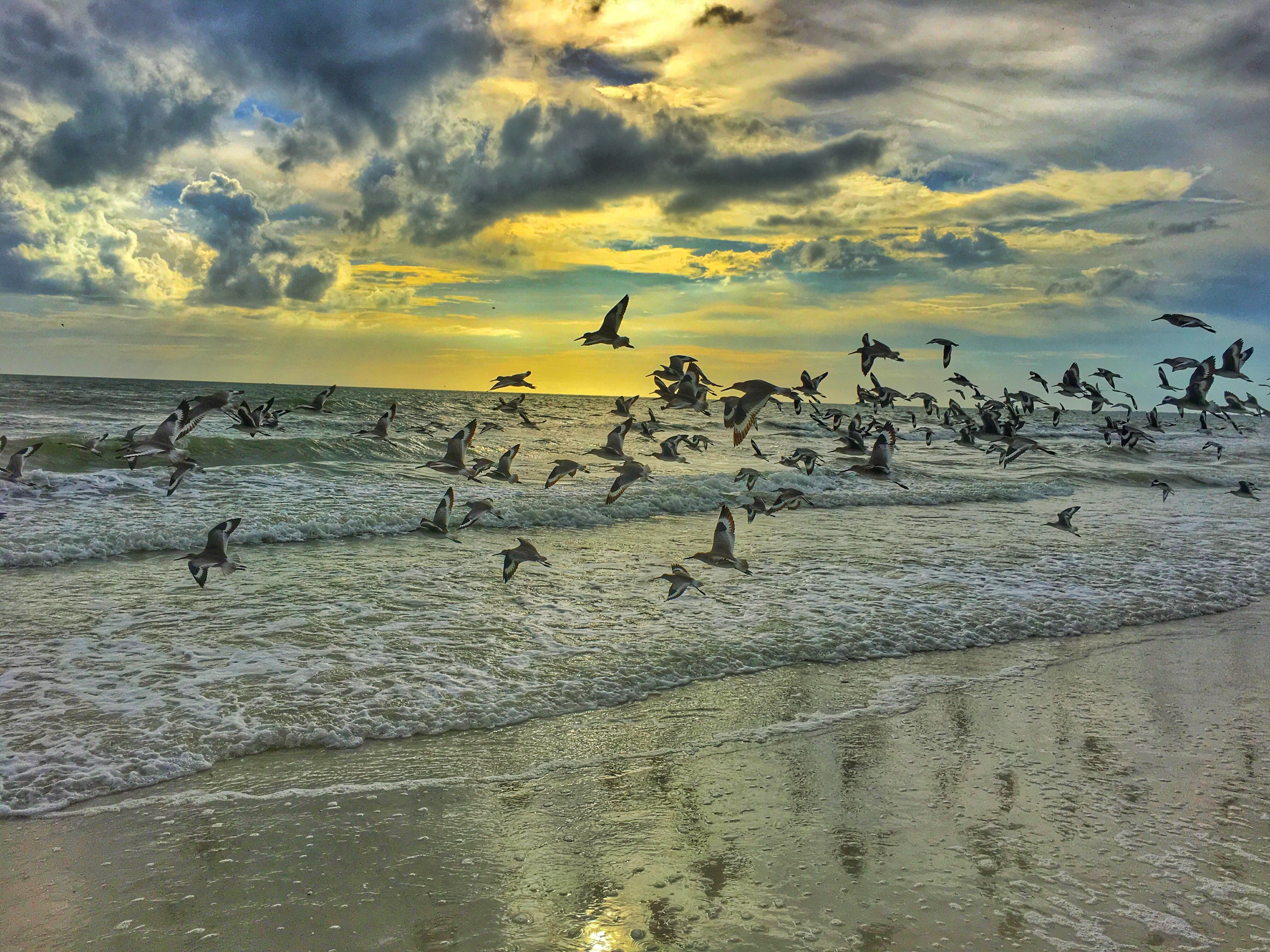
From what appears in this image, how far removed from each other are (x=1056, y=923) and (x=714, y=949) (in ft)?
5.69

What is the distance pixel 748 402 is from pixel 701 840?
430 cm

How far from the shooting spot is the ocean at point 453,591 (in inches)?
→ 265

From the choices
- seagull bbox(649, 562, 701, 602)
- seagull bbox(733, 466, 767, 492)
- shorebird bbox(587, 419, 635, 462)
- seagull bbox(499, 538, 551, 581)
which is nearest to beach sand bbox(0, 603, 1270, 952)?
seagull bbox(649, 562, 701, 602)

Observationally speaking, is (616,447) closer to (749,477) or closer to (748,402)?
(748,402)

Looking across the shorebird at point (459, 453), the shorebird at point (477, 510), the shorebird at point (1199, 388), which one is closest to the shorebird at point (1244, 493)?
the shorebird at point (1199, 388)

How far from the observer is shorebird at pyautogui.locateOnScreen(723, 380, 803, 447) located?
311 inches

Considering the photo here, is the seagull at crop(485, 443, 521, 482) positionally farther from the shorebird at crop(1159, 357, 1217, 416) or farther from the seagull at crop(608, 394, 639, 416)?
the shorebird at crop(1159, 357, 1217, 416)

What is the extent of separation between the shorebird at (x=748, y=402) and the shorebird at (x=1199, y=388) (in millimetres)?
9317

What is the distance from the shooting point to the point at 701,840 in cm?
485

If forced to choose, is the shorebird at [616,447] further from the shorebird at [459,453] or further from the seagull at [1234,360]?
the seagull at [1234,360]

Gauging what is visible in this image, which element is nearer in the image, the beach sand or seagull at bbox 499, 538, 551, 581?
the beach sand

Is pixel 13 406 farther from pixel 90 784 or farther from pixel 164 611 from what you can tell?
pixel 90 784

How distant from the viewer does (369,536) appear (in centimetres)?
1451

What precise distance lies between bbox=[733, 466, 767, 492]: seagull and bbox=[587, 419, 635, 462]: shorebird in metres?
2.20
